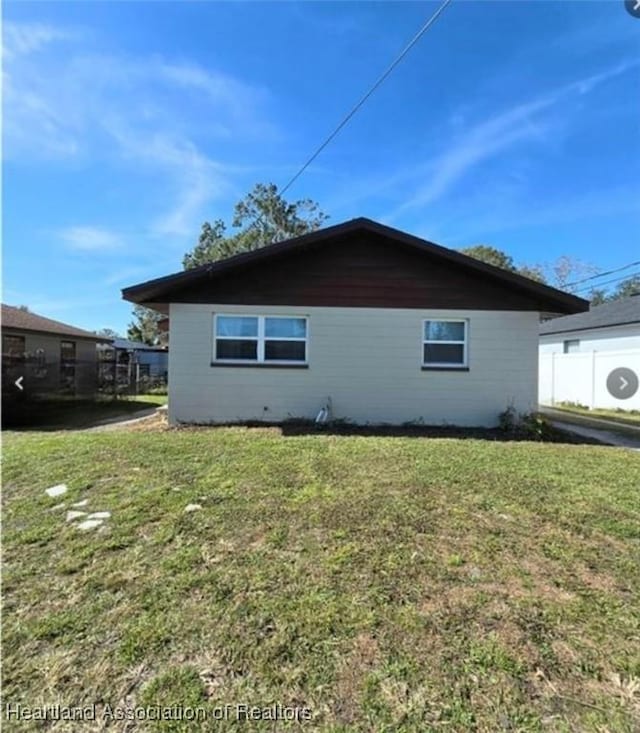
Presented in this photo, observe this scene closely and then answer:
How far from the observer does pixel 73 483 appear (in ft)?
16.6

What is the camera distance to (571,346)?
19188 millimetres

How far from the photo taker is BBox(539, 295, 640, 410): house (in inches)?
609

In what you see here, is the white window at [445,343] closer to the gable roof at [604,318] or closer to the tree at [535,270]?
the gable roof at [604,318]

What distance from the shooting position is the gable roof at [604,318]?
53.5ft

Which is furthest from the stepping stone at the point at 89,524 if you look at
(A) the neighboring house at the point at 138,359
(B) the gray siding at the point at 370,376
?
(A) the neighboring house at the point at 138,359

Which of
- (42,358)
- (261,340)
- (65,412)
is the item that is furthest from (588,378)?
(42,358)

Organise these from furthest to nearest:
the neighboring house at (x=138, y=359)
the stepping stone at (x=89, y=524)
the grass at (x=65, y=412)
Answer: the neighboring house at (x=138, y=359)
the grass at (x=65, y=412)
the stepping stone at (x=89, y=524)

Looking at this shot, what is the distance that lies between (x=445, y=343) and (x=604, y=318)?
1148cm

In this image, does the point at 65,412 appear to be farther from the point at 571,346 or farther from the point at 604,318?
the point at 604,318

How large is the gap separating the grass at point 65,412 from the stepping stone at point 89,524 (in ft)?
24.3

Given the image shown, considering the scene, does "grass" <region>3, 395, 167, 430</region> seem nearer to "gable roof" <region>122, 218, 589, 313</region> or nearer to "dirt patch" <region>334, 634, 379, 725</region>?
"gable roof" <region>122, 218, 589, 313</region>

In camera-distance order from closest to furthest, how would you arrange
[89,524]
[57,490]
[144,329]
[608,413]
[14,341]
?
[89,524] → [57,490] → [608,413] → [14,341] → [144,329]

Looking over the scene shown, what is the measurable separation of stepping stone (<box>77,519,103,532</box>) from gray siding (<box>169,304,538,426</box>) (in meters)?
5.69

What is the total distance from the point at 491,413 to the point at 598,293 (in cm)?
4718
